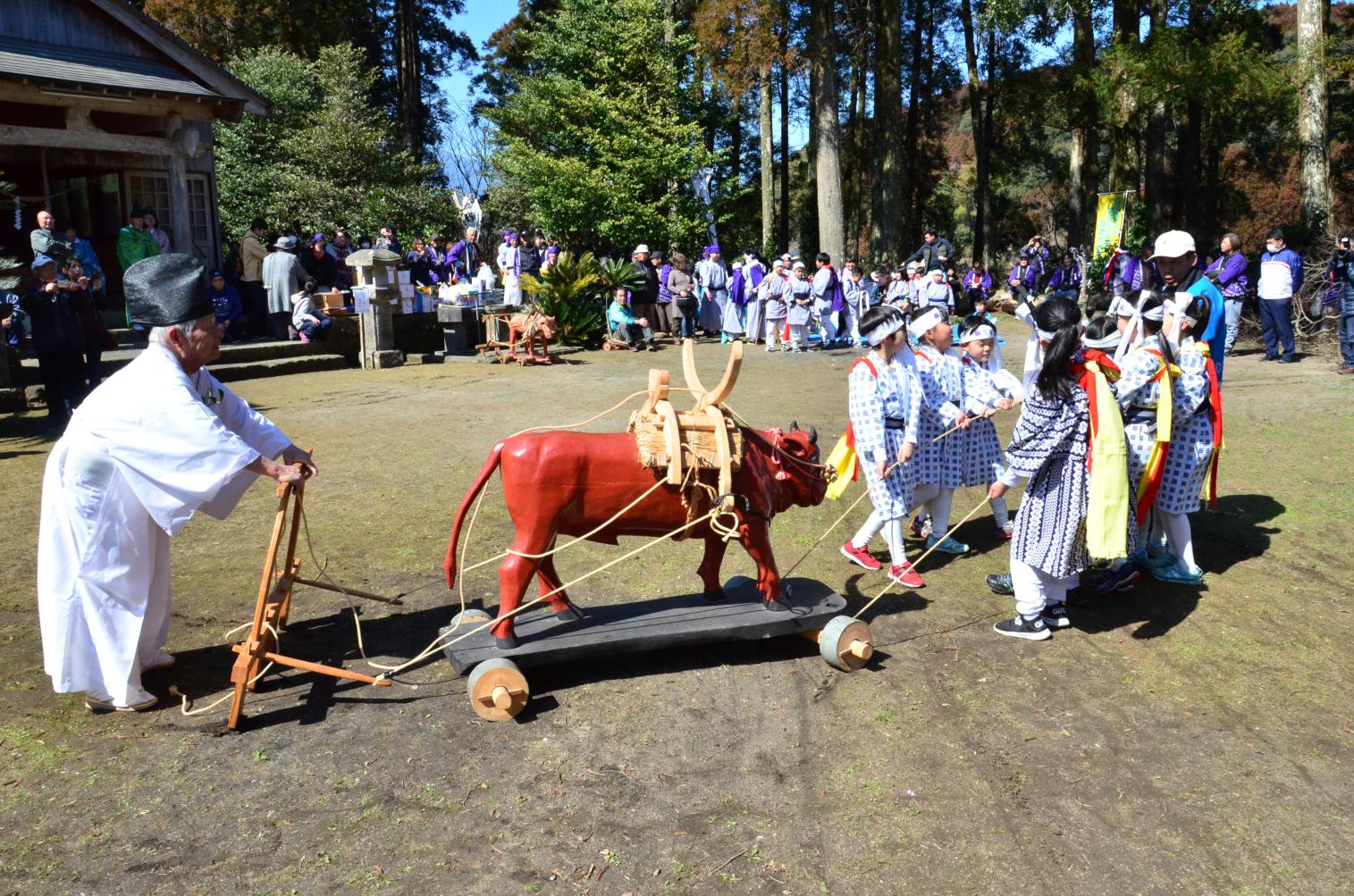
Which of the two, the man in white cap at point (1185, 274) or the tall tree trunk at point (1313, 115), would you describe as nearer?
the man in white cap at point (1185, 274)

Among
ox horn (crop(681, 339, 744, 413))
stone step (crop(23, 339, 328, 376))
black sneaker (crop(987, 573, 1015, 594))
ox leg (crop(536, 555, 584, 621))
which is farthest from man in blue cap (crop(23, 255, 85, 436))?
black sneaker (crop(987, 573, 1015, 594))

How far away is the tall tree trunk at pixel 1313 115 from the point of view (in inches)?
653

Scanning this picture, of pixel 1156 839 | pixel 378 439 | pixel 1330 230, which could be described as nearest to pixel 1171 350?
pixel 1156 839

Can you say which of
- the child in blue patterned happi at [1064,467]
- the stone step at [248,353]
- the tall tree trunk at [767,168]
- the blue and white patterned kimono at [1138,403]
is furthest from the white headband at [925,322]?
the tall tree trunk at [767,168]

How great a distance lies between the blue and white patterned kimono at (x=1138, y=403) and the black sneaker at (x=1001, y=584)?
86cm

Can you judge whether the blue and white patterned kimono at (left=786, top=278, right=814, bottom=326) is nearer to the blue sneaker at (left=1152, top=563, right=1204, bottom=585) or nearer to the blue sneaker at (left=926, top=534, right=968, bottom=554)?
the blue sneaker at (left=926, top=534, right=968, bottom=554)

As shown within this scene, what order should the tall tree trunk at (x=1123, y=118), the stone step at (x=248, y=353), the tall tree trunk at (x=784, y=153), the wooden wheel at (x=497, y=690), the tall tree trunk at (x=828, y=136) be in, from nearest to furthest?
the wooden wheel at (x=497, y=690) < the stone step at (x=248, y=353) < the tall tree trunk at (x=1123, y=118) < the tall tree trunk at (x=828, y=136) < the tall tree trunk at (x=784, y=153)

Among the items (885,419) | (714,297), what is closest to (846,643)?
(885,419)

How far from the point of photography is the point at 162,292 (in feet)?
14.0

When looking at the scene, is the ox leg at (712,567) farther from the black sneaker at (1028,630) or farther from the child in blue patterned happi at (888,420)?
the black sneaker at (1028,630)

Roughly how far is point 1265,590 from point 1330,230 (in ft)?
42.8

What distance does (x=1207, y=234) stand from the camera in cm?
2844

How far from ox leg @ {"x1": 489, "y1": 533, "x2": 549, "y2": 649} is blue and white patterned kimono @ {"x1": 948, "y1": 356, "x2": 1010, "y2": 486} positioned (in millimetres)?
3139

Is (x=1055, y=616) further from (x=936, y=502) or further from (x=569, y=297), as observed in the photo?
(x=569, y=297)
